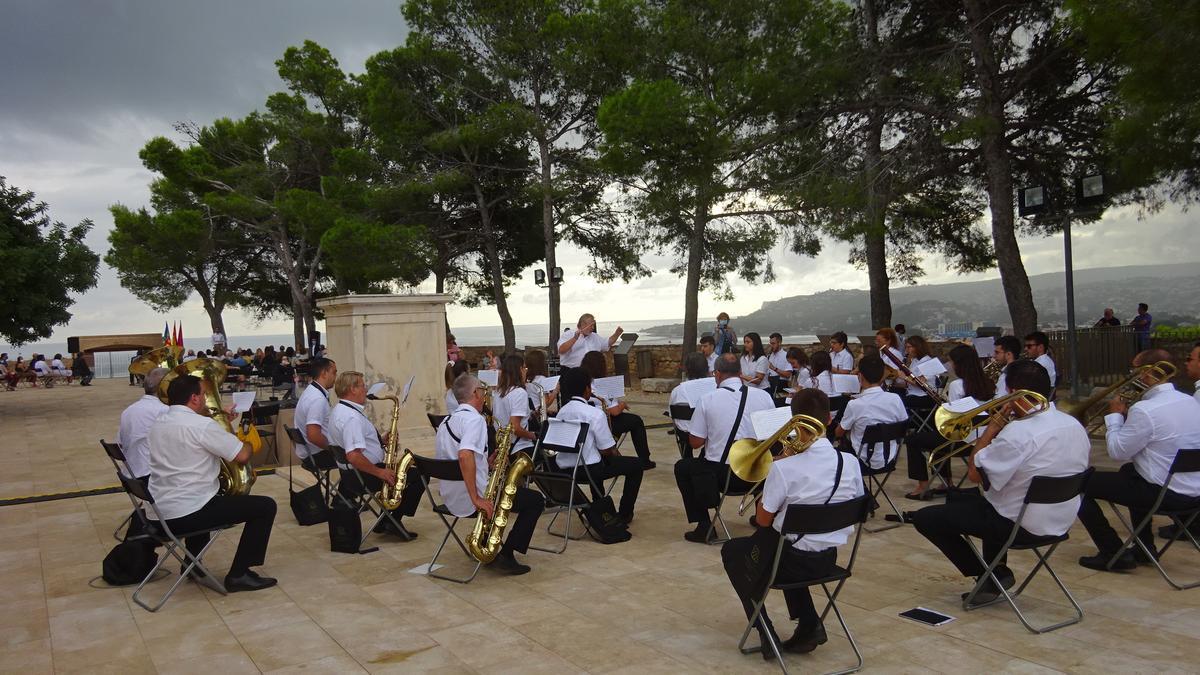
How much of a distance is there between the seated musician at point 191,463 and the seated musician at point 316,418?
3.74ft

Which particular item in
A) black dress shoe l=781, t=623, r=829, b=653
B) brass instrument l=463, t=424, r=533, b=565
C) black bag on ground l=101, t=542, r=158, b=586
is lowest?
black dress shoe l=781, t=623, r=829, b=653

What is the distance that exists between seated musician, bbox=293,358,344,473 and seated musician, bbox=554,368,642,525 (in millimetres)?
1689

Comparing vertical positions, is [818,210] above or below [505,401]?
above

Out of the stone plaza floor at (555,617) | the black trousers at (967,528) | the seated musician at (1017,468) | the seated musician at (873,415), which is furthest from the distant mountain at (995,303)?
the seated musician at (1017,468)

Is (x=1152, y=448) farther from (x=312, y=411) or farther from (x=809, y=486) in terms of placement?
(x=312, y=411)

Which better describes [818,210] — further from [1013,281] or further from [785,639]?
[785,639]

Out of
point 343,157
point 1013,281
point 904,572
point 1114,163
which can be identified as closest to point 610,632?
point 904,572

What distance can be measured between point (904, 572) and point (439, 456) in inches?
112

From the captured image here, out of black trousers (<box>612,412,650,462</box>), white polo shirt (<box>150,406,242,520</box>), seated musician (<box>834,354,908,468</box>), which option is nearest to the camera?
white polo shirt (<box>150,406,242,520</box>)

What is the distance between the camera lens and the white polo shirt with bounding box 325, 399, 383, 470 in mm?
5484

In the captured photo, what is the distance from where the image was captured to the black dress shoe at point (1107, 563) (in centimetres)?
482

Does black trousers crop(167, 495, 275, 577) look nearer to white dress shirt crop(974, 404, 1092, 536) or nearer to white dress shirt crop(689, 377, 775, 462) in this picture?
white dress shirt crop(689, 377, 775, 462)

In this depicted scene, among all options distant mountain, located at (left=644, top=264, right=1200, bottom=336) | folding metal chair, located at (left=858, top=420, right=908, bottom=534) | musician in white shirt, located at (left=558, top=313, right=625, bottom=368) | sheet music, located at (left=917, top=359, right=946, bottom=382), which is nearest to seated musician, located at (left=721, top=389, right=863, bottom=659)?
folding metal chair, located at (left=858, top=420, right=908, bottom=534)

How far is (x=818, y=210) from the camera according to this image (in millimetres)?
13469
